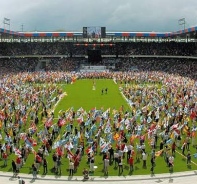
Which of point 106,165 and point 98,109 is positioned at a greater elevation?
point 98,109

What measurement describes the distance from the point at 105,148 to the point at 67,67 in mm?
75161

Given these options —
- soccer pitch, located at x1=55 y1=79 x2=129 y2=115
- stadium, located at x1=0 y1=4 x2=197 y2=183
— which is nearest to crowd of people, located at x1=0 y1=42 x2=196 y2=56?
stadium, located at x1=0 y1=4 x2=197 y2=183

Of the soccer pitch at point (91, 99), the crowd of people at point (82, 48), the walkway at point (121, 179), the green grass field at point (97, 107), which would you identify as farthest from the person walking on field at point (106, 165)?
the crowd of people at point (82, 48)

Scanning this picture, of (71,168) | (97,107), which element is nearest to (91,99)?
(97,107)

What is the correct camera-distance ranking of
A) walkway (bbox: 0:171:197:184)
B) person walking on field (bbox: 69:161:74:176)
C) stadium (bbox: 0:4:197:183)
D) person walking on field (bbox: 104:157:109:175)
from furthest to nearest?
stadium (bbox: 0:4:197:183)
person walking on field (bbox: 104:157:109:175)
person walking on field (bbox: 69:161:74:176)
walkway (bbox: 0:171:197:184)

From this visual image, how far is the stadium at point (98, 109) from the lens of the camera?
71.9 feet

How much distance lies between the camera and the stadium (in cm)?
2191

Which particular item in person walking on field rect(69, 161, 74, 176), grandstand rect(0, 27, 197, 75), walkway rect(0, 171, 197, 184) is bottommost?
walkway rect(0, 171, 197, 184)

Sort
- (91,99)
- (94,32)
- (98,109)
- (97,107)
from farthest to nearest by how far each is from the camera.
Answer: (94,32) < (91,99) < (97,107) < (98,109)

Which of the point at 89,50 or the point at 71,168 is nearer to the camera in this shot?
the point at 71,168

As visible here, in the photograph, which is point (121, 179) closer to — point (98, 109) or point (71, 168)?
point (71, 168)

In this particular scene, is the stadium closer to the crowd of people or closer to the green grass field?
the green grass field

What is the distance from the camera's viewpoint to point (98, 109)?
4078 cm

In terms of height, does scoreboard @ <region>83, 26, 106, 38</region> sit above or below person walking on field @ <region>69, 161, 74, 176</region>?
above
